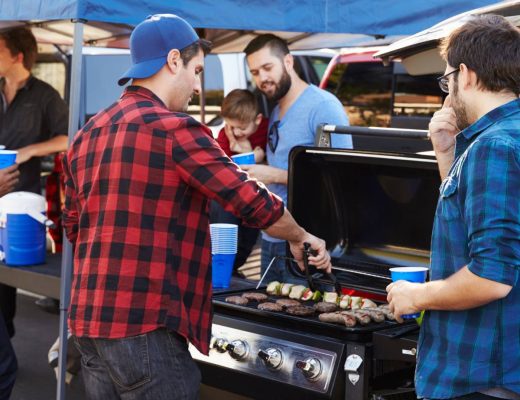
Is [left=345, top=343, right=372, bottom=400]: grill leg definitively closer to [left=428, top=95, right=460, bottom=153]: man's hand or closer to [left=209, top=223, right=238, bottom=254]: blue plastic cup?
[left=428, top=95, right=460, bottom=153]: man's hand

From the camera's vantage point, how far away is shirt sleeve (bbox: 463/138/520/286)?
6.21 ft

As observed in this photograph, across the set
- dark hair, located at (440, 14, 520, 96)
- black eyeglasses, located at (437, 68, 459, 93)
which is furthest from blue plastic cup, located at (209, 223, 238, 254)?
dark hair, located at (440, 14, 520, 96)

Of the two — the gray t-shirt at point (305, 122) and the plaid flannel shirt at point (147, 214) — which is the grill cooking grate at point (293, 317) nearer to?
the plaid flannel shirt at point (147, 214)

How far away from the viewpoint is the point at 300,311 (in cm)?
299

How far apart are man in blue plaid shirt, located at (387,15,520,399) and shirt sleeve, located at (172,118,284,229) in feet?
2.07

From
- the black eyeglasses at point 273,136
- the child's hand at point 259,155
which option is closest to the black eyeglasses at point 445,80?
the black eyeglasses at point 273,136

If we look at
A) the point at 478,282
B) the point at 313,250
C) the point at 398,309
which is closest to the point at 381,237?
the point at 313,250

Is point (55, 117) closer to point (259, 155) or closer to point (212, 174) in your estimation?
point (259, 155)

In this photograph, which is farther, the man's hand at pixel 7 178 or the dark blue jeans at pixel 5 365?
the man's hand at pixel 7 178

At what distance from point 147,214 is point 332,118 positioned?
184cm

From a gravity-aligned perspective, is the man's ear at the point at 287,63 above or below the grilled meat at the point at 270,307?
above

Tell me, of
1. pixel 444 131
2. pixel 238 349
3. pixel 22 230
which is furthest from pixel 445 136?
pixel 22 230

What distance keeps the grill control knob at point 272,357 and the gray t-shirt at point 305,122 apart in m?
1.28

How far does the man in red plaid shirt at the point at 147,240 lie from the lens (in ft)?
8.13
